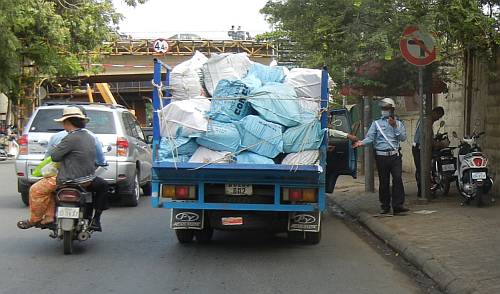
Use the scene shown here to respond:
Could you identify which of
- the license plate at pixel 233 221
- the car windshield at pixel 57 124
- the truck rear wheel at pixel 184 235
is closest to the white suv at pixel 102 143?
the car windshield at pixel 57 124

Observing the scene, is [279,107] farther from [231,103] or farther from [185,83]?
[185,83]

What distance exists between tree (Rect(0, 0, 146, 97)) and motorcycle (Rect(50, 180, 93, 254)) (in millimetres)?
16909

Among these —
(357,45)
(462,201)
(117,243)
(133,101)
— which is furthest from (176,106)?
(133,101)

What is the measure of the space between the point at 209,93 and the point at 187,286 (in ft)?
9.80

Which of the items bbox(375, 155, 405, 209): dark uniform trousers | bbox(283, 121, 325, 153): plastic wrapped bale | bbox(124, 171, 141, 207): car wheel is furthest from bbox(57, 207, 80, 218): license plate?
bbox(375, 155, 405, 209): dark uniform trousers

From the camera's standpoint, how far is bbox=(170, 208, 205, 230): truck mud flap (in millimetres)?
7957

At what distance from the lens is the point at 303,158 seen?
24.4ft

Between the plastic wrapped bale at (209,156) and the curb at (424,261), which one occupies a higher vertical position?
the plastic wrapped bale at (209,156)

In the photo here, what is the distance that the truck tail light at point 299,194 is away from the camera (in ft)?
24.9

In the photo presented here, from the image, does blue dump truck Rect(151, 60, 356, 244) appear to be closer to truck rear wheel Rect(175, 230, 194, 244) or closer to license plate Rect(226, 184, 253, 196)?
license plate Rect(226, 184, 253, 196)

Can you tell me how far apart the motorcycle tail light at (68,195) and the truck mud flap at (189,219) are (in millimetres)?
1207

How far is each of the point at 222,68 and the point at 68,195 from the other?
2.56 m

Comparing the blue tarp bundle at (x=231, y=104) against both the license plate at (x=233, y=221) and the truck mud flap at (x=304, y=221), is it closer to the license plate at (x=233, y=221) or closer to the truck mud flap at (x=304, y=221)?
the license plate at (x=233, y=221)

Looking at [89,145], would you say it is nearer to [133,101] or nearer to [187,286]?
[187,286]
